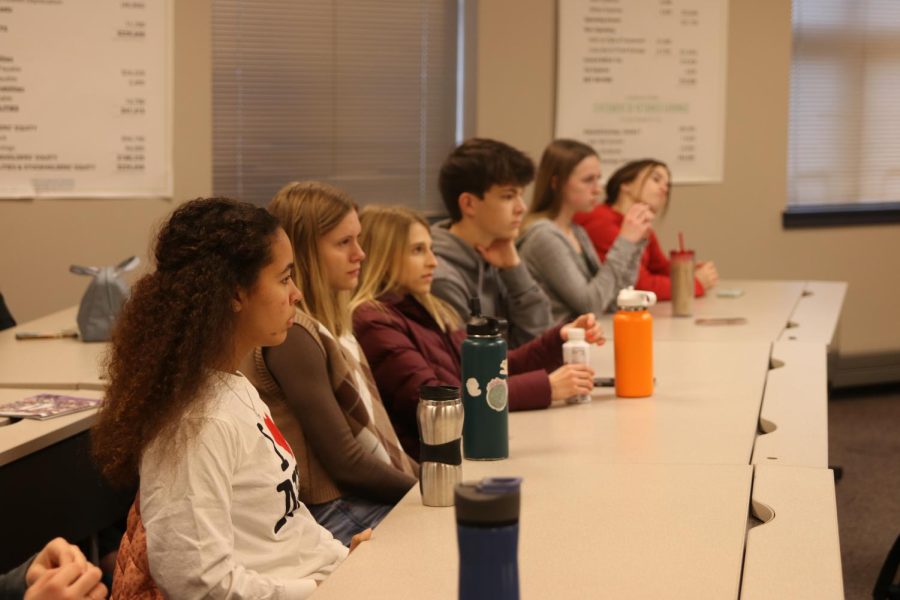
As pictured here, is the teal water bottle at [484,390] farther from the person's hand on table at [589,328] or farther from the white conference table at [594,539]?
the person's hand on table at [589,328]

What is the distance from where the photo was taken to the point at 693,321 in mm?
3598

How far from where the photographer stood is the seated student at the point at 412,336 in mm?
2375

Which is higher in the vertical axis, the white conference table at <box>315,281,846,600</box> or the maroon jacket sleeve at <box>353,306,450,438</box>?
the maroon jacket sleeve at <box>353,306,450,438</box>

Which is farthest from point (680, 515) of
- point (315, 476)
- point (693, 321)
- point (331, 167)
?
point (331, 167)

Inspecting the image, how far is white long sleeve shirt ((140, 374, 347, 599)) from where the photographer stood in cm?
138

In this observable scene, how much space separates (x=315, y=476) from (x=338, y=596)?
0.76 meters

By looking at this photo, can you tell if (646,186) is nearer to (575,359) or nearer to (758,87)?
(758,87)

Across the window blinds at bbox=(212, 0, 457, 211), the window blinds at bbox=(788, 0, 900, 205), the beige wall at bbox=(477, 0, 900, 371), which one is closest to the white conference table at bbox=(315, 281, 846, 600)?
the window blinds at bbox=(212, 0, 457, 211)

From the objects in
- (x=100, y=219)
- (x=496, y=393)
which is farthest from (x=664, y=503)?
(x=100, y=219)

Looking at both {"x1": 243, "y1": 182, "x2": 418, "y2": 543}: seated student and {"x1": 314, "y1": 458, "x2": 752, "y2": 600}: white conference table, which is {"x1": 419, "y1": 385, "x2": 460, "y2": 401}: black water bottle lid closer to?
{"x1": 314, "y1": 458, "x2": 752, "y2": 600}: white conference table

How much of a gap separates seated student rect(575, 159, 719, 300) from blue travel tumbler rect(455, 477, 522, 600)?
3360 mm

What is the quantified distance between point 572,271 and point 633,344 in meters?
1.30

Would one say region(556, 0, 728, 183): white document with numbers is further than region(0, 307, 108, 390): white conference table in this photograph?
Yes

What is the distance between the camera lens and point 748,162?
5.40 meters
